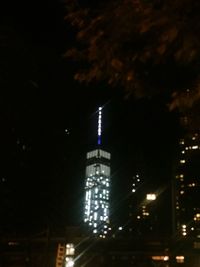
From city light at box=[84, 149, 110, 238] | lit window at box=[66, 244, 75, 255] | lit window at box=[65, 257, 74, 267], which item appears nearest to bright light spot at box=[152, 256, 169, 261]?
lit window at box=[66, 244, 75, 255]

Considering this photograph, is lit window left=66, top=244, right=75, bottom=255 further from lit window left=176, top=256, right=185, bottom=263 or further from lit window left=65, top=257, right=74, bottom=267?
lit window left=176, top=256, right=185, bottom=263

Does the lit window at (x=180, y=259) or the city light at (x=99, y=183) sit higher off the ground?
the city light at (x=99, y=183)

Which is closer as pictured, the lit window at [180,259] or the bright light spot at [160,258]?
the bright light spot at [160,258]

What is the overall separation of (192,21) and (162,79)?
39.9 inches

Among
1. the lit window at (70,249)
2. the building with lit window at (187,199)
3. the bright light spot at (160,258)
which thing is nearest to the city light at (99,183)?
the building with lit window at (187,199)

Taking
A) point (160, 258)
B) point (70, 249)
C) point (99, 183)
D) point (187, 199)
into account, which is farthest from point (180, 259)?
point (99, 183)

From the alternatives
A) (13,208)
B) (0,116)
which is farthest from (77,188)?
(0,116)

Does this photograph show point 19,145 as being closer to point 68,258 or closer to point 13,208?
point 13,208

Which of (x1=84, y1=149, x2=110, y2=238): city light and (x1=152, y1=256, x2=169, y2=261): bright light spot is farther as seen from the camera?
(x1=84, y1=149, x2=110, y2=238): city light

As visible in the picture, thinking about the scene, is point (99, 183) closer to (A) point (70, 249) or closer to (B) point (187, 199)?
(B) point (187, 199)

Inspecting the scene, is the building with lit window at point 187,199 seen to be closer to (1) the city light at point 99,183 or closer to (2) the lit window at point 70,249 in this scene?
(2) the lit window at point 70,249

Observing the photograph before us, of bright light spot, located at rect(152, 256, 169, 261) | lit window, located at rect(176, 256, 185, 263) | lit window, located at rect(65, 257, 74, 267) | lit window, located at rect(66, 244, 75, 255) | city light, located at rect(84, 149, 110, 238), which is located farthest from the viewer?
city light, located at rect(84, 149, 110, 238)

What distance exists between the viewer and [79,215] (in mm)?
13859

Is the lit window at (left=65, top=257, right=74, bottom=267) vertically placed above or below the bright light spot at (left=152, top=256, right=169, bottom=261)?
below
